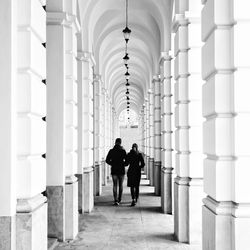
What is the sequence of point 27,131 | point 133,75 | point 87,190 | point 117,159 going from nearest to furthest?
point 27,131 → point 87,190 → point 117,159 → point 133,75

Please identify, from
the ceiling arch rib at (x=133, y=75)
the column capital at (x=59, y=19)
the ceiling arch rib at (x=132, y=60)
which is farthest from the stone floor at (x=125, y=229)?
the ceiling arch rib at (x=133, y=75)

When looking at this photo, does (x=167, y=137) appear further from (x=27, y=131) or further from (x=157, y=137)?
(x=27, y=131)

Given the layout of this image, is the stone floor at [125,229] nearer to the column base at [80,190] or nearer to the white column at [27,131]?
the column base at [80,190]

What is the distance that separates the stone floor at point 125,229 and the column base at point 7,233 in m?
3.26

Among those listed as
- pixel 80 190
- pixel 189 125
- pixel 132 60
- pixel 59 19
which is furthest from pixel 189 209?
pixel 132 60

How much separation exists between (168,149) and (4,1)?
7.43 m

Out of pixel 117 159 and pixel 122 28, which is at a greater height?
pixel 122 28

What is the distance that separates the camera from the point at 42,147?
572 cm

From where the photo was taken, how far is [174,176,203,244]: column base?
26.8 ft

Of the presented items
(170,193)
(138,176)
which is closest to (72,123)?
(170,193)

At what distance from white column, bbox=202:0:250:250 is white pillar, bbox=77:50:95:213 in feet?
→ 21.2

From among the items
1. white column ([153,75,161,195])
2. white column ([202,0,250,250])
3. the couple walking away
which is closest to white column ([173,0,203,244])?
white column ([202,0,250,250])

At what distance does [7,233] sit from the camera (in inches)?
181

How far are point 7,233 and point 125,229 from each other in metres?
5.36
